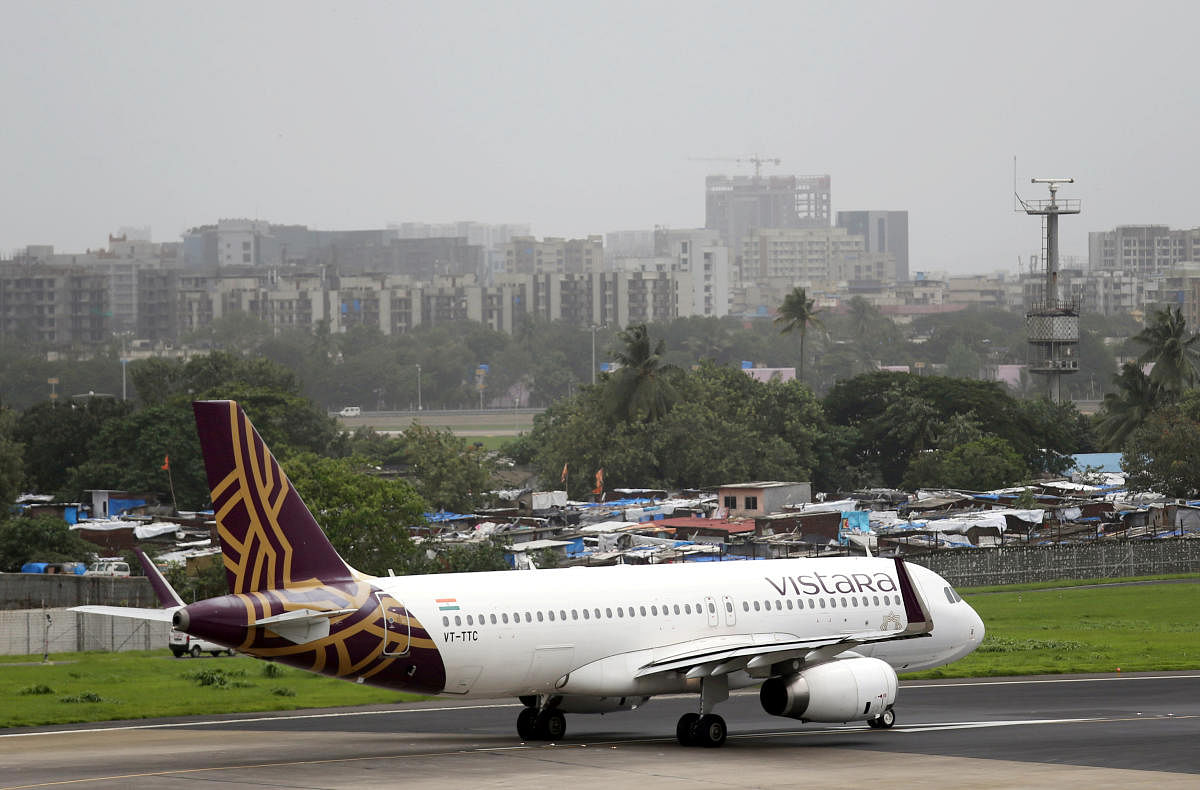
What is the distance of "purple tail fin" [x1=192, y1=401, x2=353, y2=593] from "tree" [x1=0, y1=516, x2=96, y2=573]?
57.8 metres

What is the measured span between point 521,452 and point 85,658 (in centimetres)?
10363

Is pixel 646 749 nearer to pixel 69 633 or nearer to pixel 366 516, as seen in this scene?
pixel 69 633

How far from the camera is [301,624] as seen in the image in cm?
3284

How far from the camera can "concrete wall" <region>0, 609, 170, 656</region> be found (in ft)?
204

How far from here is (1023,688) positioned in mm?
46281

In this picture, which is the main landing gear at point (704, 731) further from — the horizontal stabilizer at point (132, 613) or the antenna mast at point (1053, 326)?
the antenna mast at point (1053, 326)

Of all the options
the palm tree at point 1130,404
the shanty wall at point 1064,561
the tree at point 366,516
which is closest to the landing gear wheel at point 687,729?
the tree at point 366,516

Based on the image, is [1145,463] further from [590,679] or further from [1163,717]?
[590,679]

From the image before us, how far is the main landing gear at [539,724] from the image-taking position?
36.7 meters

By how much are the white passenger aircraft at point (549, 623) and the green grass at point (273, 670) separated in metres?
10.4

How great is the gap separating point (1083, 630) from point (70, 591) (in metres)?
41.1

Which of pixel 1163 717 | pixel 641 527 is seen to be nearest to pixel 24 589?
pixel 641 527

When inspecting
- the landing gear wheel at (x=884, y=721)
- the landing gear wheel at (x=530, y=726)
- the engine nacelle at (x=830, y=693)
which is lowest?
the landing gear wheel at (x=884, y=721)

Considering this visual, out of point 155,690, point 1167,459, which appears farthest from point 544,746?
point 1167,459
